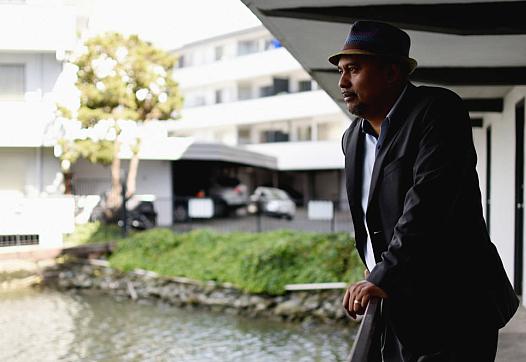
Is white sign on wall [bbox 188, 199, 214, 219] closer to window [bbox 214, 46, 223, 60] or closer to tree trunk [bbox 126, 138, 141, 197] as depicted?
tree trunk [bbox 126, 138, 141, 197]

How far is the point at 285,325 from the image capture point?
11453mm

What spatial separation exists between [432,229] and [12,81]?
19850mm

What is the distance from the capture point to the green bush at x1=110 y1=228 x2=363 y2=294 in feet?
41.4

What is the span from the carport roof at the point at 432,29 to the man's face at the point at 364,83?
2391mm

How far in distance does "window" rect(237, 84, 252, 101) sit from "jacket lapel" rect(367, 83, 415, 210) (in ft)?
118

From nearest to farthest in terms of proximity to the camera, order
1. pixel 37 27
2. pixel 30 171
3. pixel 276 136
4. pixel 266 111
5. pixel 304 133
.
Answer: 1. pixel 37 27
2. pixel 30 171
3. pixel 304 133
4. pixel 276 136
5. pixel 266 111

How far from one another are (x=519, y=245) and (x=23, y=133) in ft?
49.1

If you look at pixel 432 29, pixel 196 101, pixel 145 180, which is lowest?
pixel 145 180

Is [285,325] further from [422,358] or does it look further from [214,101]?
[214,101]

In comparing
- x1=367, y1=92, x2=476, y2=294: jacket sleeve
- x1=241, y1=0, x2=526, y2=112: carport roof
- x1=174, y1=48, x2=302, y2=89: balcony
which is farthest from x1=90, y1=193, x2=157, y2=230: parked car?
x1=367, y1=92, x2=476, y2=294: jacket sleeve

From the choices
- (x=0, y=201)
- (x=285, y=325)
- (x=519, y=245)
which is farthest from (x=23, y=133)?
(x=519, y=245)

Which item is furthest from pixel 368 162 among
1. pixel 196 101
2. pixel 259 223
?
pixel 196 101

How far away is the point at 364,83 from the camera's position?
189cm

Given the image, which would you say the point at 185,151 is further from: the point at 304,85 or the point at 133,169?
the point at 304,85
